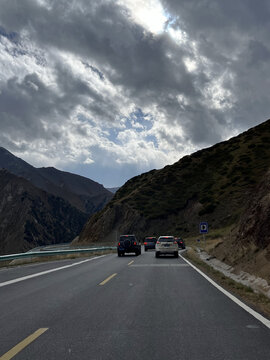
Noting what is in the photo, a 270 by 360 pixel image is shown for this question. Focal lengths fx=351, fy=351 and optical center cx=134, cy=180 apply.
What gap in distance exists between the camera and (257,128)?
87.6 meters

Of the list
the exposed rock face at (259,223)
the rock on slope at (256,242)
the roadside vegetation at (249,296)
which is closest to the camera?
the roadside vegetation at (249,296)

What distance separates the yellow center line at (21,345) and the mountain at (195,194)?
58916 mm

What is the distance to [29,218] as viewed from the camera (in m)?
154

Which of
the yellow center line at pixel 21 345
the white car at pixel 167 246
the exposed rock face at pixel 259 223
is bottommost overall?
the yellow center line at pixel 21 345

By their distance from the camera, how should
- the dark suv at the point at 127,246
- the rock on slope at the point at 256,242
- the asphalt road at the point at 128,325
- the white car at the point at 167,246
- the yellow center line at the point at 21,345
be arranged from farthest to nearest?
the dark suv at the point at 127,246, the white car at the point at 167,246, the rock on slope at the point at 256,242, the asphalt road at the point at 128,325, the yellow center line at the point at 21,345

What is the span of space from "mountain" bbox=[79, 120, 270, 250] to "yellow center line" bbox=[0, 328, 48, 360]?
58916 millimetres

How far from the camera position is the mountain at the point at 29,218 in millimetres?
143625

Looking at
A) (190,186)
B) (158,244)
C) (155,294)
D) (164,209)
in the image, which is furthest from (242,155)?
(155,294)

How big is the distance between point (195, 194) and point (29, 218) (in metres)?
100

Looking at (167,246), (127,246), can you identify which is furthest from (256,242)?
(127,246)

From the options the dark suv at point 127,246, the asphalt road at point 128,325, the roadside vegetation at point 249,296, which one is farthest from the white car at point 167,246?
the asphalt road at point 128,325

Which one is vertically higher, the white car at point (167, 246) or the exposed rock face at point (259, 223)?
the exposed rock face at point (259, 223)

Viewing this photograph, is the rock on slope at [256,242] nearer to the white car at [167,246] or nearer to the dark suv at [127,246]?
the white car at [167,246]

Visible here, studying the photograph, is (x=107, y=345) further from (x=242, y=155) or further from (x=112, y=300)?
(x=242, y=155)
